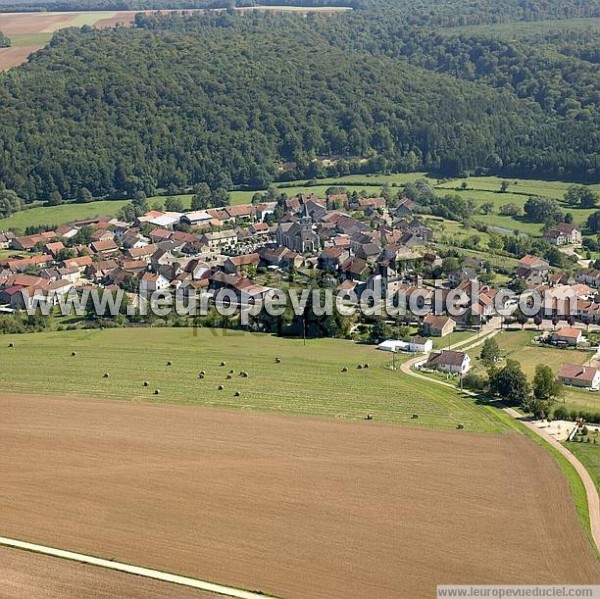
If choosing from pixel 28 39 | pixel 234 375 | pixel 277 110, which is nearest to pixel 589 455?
pixel 234 375

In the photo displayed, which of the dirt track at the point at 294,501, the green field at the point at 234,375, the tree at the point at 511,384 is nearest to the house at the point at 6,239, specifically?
the green field at the point at 234,375

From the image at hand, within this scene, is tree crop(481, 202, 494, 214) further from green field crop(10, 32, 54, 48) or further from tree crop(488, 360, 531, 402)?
green field crop(10, 32, 54, 48)

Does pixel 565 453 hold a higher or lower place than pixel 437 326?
higher

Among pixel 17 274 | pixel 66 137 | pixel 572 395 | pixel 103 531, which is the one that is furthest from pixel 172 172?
pixel 103 531

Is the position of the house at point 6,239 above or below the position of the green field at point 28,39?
below

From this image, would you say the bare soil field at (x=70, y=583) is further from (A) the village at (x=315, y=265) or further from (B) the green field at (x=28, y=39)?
(B) the green field at (x=28, y=39)

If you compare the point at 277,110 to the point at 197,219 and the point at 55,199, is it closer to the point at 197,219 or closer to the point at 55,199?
the point at 55,199
